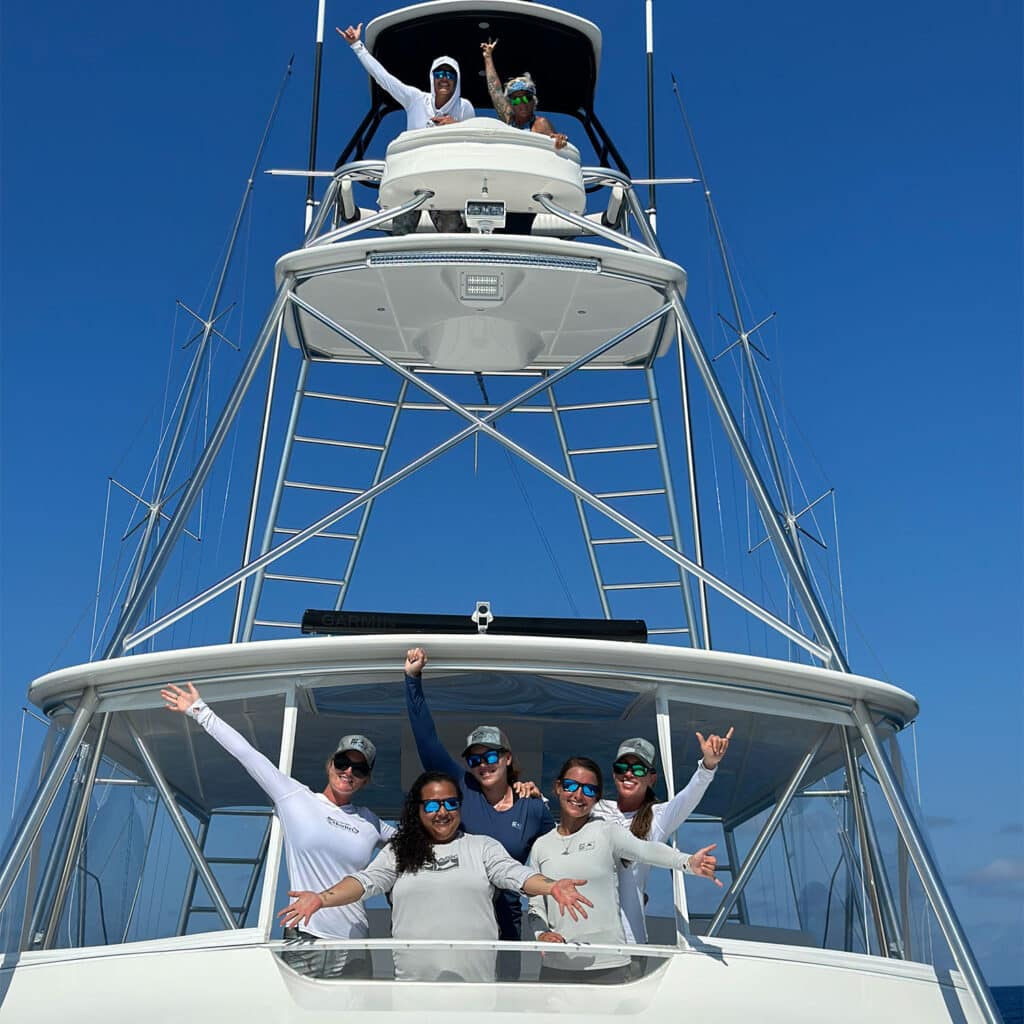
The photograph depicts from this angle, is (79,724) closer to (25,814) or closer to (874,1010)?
(25,814)

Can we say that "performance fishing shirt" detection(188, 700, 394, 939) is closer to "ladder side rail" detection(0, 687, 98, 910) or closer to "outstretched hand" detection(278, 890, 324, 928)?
"outstretched hand" detection(278, 890, 324, 928)

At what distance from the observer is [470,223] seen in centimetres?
888

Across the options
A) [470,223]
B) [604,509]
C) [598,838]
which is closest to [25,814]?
[598,838]

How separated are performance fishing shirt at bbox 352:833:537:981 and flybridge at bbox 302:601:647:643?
1967mm

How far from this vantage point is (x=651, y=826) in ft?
16.9

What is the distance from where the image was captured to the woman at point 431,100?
9.38 meters

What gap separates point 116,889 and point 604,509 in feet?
9.63

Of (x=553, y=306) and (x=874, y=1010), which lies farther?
(x=553, y=306)

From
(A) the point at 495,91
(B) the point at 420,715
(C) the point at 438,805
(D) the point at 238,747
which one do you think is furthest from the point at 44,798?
(A) the point at 495,91

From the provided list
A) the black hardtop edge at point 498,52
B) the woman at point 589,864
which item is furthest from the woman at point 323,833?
the black hardtop edge at point 498,52

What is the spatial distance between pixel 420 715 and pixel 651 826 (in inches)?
37.1

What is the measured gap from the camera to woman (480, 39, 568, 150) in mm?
9430

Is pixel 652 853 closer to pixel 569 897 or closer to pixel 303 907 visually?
pixel 569 897

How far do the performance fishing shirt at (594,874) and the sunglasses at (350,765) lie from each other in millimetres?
730
